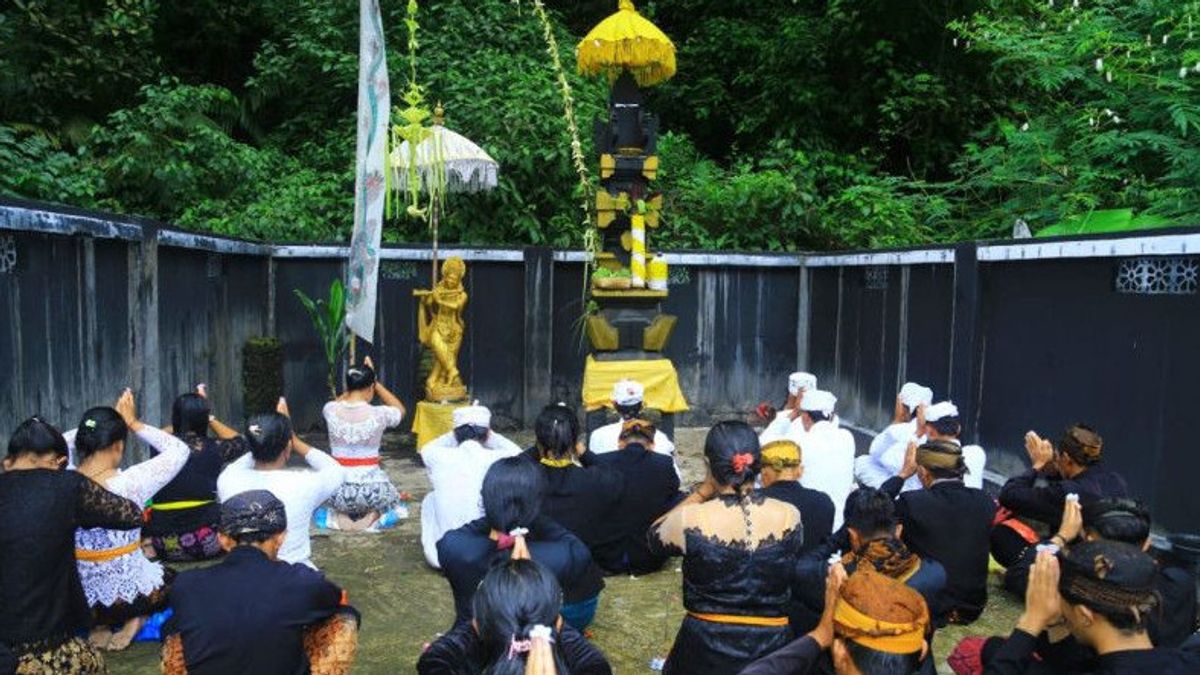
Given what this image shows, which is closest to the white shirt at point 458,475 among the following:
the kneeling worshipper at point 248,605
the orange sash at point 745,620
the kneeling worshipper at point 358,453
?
the kneeling worshipper at point 358,453

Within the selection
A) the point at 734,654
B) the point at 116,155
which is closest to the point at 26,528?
the point at 734,654

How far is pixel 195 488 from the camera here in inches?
217

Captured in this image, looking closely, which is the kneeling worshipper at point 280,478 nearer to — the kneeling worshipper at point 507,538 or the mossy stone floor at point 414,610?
the mossy stone floor at point 414,610

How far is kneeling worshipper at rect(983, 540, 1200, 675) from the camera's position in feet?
7.92

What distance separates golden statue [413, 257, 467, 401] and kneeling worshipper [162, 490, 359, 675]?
594 cm

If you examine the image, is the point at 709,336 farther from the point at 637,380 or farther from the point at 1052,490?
the point at 1052,490

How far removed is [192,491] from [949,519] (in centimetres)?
432

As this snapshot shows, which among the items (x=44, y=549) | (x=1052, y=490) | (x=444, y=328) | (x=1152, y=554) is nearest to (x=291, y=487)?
(x=44, y=549)

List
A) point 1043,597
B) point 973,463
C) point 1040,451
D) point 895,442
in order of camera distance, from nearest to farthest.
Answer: point 1043,597 < point 1040,451 < point 973,463 < point 895,442

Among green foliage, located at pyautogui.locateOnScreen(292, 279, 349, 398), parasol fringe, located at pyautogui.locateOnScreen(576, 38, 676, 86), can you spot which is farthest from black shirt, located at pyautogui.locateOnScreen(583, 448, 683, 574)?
parasol fringe, located at pyautogui.locateOnScreen(576, 38, 676, 86)

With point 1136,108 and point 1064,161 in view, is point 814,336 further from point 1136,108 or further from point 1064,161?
point 1136,108

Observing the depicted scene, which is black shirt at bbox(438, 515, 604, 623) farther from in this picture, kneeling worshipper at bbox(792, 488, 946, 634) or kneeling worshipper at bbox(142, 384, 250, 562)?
kneeling worshipper at bbox(142, 384, 250, 562)

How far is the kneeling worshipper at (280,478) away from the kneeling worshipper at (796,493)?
206 centimetres

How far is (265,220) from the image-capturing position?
11.4 metres
